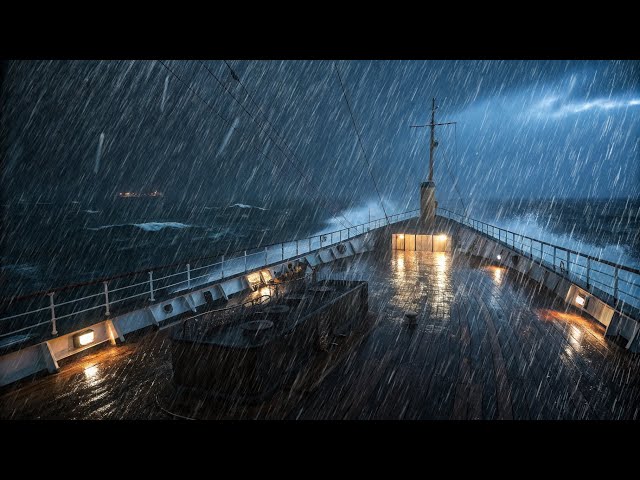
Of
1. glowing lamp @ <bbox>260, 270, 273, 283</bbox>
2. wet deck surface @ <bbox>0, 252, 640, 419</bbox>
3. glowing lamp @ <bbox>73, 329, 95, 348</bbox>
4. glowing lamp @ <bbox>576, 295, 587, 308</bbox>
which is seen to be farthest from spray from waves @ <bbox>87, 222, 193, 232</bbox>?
glowing lamp @ <bbox>576, 295, 587, 308</bbox>

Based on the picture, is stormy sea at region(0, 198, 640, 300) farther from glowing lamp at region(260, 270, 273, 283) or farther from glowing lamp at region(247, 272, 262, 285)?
glowing lamp at region(247, 272, 262, 285)

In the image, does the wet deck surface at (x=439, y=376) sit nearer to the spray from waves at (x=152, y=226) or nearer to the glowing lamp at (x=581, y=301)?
the glowing lamp at (x=581, y=301)

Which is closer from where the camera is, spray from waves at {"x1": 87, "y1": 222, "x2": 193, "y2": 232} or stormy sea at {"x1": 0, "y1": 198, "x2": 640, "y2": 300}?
stormy sea at {"x1": 0, "y1": 198, "x2": 640, "y2": 300}

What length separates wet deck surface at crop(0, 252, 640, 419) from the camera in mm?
4539

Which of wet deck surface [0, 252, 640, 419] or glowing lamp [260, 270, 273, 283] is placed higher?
glowing lamp [260, 270, 273, 283]

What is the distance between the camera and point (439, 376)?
5352 millimetres

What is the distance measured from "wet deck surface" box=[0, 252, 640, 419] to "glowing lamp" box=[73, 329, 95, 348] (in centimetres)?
29

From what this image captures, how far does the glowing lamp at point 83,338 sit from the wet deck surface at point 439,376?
29 centimetres

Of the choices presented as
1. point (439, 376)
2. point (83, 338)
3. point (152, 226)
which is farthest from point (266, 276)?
point (152, 226)

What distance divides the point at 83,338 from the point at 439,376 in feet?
18.7

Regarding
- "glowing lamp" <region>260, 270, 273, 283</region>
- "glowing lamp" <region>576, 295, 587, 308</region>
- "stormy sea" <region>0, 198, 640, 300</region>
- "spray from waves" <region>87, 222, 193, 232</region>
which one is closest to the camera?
"glowing lamp" <region>576, 295, 587, 308</region>

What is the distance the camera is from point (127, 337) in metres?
7.00

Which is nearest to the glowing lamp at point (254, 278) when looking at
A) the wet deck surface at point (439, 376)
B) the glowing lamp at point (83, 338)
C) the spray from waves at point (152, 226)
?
the wet deck surface at point (439, 376)

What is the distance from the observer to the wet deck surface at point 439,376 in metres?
Result: 4.54
